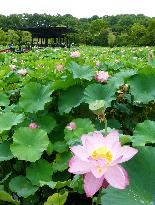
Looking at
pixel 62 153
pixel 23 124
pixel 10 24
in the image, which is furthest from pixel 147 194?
pixel 10 24

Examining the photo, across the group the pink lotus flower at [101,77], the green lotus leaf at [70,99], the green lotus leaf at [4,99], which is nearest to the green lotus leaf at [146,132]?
the green lotus leaf at [70,99]

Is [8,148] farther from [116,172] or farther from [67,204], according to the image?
[116,172]

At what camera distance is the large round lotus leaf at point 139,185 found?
2.54 feet

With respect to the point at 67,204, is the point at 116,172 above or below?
above

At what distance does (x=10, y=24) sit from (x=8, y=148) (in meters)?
58.4

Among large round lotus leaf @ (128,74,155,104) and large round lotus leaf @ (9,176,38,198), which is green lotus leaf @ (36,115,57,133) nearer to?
large round lotus leaf @ (9,176,38,198)

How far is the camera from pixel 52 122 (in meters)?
1.78

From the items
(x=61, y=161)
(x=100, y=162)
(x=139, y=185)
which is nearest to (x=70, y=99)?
(x=61, y=161)

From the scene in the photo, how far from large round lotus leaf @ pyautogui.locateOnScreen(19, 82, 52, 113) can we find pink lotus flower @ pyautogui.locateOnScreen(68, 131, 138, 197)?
3.55ft

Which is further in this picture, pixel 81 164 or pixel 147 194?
pixel 147 194

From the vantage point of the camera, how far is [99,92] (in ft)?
6.03

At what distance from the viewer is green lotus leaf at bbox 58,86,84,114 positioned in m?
1.84

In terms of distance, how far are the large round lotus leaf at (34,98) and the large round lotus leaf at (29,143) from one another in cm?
24

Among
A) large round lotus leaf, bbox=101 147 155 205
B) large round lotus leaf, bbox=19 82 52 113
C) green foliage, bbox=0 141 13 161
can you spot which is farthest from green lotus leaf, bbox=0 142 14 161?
large round lotus leaf, bbox=101 147 155 205
